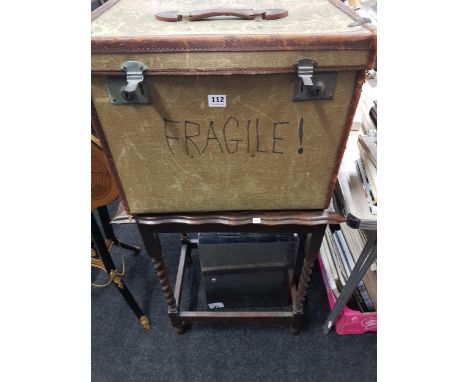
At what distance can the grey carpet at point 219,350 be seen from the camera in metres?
1.17

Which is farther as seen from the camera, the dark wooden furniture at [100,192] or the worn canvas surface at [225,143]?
the dark wooden furniture at [100,192]

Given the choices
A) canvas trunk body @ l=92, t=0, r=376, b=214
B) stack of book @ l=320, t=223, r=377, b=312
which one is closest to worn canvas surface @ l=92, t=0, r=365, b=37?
canvas trunk body @ l=92, t=0, r=376, b=214

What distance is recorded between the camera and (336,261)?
1.28 meters

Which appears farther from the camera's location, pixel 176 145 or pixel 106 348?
pixel 106 348

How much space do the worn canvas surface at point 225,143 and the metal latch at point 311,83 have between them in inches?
0.5

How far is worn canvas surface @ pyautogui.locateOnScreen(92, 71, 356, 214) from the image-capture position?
55 centimetres

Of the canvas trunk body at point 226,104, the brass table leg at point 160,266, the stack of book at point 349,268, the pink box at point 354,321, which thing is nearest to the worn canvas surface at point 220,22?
the canvas trunk body at point 226,104

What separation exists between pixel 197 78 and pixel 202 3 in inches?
10.7

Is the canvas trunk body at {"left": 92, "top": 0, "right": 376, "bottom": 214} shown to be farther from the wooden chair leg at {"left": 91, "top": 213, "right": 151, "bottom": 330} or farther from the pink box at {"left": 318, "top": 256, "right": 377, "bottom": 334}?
the pink box at {"left": 318, "top": 256, "right": 377, "bottom": 334}

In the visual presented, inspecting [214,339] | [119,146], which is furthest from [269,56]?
[214,339]

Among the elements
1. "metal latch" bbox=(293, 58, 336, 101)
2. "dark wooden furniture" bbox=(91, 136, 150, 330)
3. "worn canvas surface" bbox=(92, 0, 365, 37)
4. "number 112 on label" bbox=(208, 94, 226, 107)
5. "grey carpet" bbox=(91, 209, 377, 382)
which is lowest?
"grey carpet" bbox=(91, 209, 377, 382)

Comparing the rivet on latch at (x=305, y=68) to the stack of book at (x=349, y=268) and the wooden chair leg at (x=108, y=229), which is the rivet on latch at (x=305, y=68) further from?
the wooden chair leg at (x=108, y=229)

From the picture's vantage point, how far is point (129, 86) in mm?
511

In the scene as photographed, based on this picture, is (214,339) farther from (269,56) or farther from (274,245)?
(269,56)
